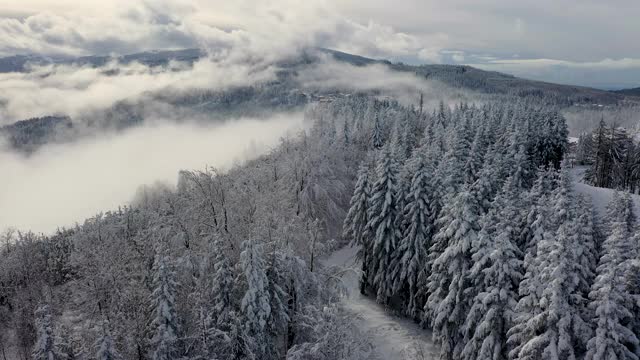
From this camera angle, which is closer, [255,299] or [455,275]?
[255,299]

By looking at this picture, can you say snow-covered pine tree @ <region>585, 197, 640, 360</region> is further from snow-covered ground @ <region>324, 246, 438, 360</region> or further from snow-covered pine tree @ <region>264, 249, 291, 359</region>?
snow-covered pine tree @ <region>264, 249, 291, 359</region>

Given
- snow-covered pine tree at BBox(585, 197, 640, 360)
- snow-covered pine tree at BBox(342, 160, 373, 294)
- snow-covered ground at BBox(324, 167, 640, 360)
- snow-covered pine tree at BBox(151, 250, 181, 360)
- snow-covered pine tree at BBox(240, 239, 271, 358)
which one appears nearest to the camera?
snow-covered pine tree at BBox(585, 197, 640, 360)

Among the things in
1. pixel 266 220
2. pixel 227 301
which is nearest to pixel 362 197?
pixel 266 220

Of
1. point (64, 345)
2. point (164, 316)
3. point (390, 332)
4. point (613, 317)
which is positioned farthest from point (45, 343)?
point (390, 332)

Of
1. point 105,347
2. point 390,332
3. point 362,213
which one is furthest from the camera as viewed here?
point 362,213

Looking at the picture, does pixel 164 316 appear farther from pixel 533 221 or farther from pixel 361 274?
pixel 533 221

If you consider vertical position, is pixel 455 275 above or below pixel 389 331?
above

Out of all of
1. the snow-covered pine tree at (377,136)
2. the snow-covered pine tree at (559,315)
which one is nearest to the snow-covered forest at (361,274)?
the snow-covered pine tree at (559,315)

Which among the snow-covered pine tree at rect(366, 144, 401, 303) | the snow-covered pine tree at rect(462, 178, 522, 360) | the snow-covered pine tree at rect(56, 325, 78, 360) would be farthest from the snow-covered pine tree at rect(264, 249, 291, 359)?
the snow-covered pine tree at rect(366, 144, 401, 303)
